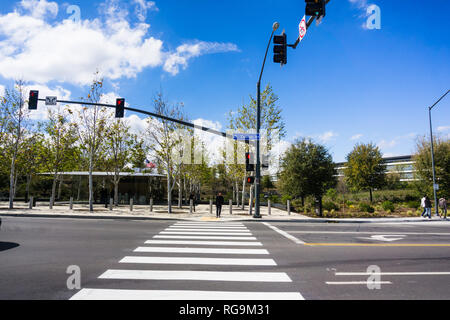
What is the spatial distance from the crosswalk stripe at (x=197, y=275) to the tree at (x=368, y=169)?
30.8 m

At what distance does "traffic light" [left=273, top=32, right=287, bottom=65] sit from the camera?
10.7 meters

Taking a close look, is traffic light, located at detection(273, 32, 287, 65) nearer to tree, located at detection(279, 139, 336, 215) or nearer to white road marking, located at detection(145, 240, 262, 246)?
white road marking, located at detection(145, 240, 262, 246)

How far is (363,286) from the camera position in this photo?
Answer: 4762mm

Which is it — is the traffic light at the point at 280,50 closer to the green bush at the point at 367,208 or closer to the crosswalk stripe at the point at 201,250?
the crosswalk stripe at the point at 201,250

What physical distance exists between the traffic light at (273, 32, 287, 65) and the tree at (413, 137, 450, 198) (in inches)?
922

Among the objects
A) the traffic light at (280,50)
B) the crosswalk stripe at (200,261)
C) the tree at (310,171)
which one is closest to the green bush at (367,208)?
the tree at (310,171)

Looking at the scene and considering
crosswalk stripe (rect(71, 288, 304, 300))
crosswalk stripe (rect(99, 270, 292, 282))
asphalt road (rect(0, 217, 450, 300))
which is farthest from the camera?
crosswalk stripe (rect(99, 270, 292, 282))

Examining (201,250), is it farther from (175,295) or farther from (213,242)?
(175,295)

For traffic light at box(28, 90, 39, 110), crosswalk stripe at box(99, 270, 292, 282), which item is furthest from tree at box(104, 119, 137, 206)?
crosswalk stripe at box(99, 270, 292, 282)

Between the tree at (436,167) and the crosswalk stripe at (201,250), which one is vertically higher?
the tree at (436,167)

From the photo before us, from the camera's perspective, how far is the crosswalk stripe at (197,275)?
5.04 metres
